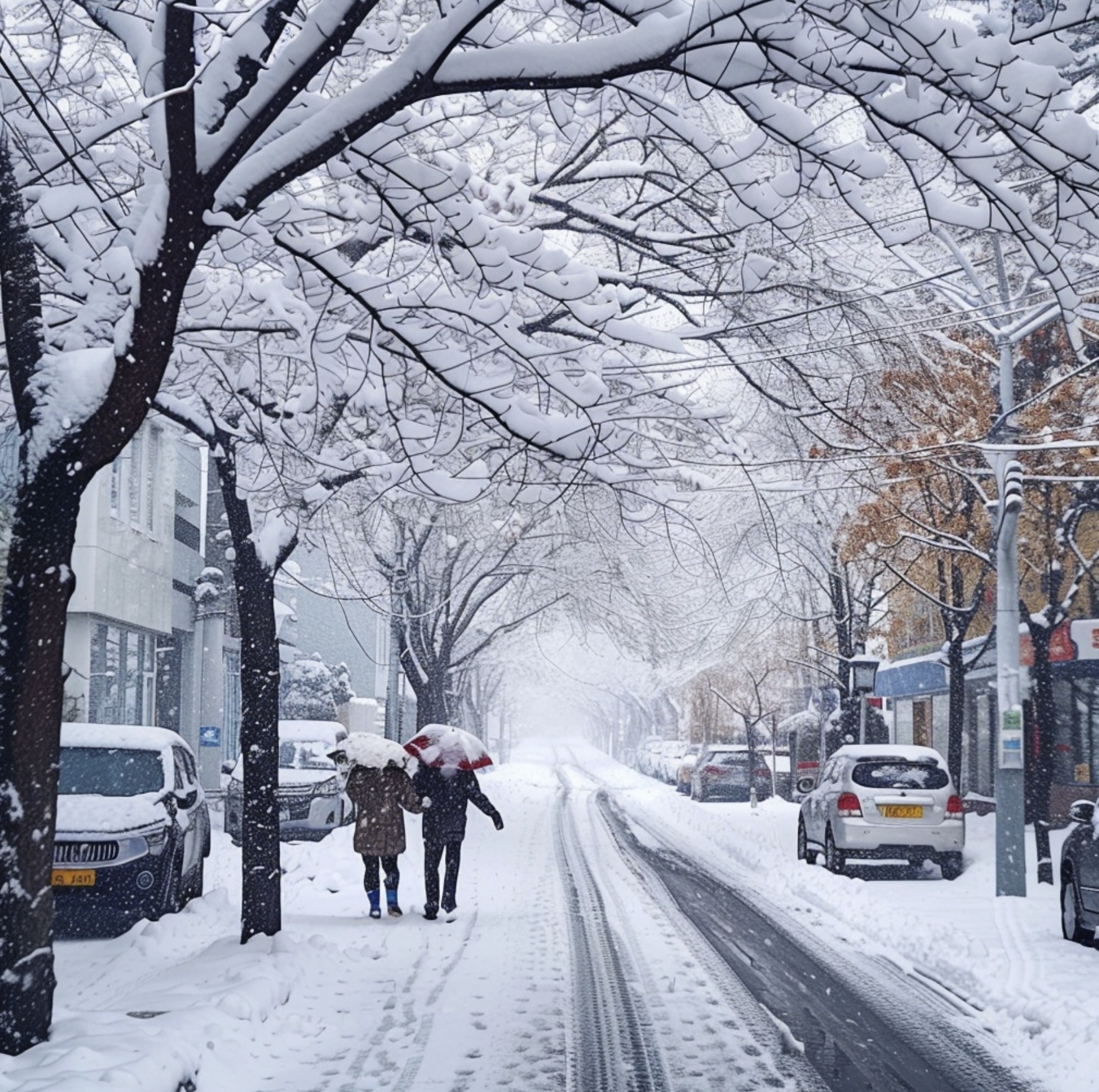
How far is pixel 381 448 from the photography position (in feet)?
40.2

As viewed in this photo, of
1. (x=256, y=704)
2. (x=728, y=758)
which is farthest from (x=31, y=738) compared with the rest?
(x=728, y=758)

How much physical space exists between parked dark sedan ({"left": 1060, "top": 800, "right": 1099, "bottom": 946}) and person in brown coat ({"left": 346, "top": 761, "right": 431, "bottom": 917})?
5837mm

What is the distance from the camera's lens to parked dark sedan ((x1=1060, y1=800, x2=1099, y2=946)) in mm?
Answer: 11477

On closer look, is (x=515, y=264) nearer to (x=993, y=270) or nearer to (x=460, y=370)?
(x=460, y=370)

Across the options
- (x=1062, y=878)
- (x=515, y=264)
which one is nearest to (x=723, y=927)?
(x=1062, y=878)

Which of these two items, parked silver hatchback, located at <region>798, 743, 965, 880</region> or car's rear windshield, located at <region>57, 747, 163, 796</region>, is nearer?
car's rear windshield, located at <region>57, 747, 163, 796</region>

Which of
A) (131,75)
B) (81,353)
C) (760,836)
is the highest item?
(131,75)

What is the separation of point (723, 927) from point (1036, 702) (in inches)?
455

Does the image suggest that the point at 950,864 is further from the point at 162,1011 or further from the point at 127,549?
the point at 127,549

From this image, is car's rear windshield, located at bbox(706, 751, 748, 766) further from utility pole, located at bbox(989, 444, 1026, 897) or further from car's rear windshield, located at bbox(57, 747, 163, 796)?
car's rear windshield, located at bbox(57, 747, 163, 796)

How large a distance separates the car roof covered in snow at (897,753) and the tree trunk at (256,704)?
9.93 metres

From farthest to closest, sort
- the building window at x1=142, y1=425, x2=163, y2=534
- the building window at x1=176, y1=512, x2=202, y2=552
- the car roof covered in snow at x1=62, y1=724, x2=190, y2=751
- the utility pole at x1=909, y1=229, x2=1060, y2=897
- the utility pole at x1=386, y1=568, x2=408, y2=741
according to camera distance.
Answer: the building window at x1=176, y1=512, x2=202, y2=552, the building window at x1=142, y1=425, x2=163, y2=534, the utility pole at x1=386, y1=568, x2=408, y2=741, the utility pole at x1=909, y1=229, x2=1060, y2=897, the car roof covered in snow at x1=62, y1=724, x2=190, y2=751

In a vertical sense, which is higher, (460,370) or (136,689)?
(460,370)

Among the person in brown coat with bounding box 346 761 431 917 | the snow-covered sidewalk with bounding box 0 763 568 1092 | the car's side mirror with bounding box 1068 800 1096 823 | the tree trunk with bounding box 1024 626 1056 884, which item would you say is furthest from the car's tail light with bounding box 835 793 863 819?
the person in brown coat with bounding box 346 761 431 917
